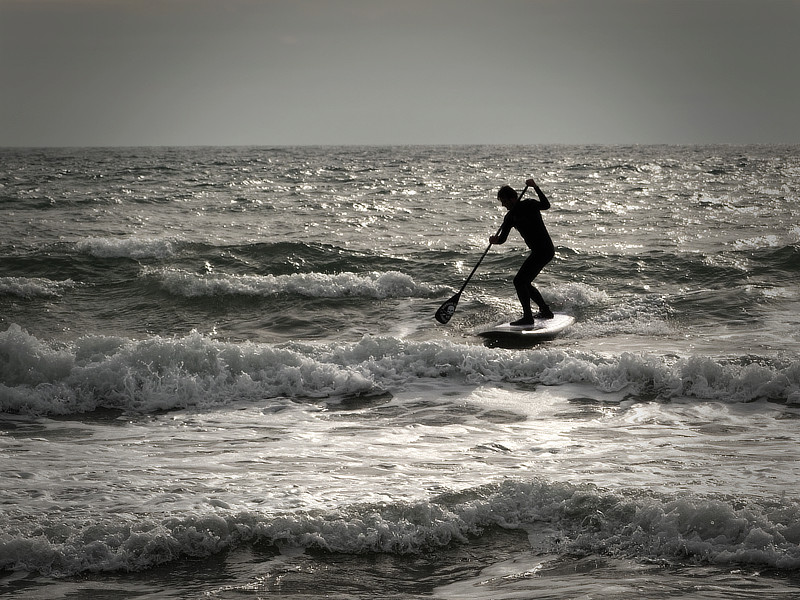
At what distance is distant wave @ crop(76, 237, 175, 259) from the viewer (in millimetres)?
17453

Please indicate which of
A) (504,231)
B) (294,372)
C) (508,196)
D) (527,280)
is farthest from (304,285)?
(294,372)

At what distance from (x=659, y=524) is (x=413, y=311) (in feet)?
29.3

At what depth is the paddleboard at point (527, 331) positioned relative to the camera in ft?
37.0

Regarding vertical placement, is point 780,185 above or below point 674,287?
above

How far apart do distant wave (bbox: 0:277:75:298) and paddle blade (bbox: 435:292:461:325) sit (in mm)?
7324

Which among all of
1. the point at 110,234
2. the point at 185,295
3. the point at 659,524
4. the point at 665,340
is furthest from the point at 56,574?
the point at 110,234

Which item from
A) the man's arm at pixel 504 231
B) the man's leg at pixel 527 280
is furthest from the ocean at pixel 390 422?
the man's arm at pixel 504 231

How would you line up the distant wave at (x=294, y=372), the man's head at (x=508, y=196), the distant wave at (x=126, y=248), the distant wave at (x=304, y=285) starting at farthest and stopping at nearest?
the distant wave at (x=126, y=248) → the distant wave at (x=304, y=285) → the man's head at (x=508, y=196) → the distant wave at (x=294, y=372)

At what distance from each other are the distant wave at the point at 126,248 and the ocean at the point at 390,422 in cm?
A: 11

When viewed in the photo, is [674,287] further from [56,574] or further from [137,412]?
[56,574]

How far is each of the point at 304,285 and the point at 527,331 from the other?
Answer: 5.24m

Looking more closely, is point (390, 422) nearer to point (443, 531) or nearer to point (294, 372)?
point (294, 372)

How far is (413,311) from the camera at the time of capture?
13641 mm

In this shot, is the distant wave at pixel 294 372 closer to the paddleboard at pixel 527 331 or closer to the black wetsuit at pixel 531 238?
the paddleboard at pixel 527 331
